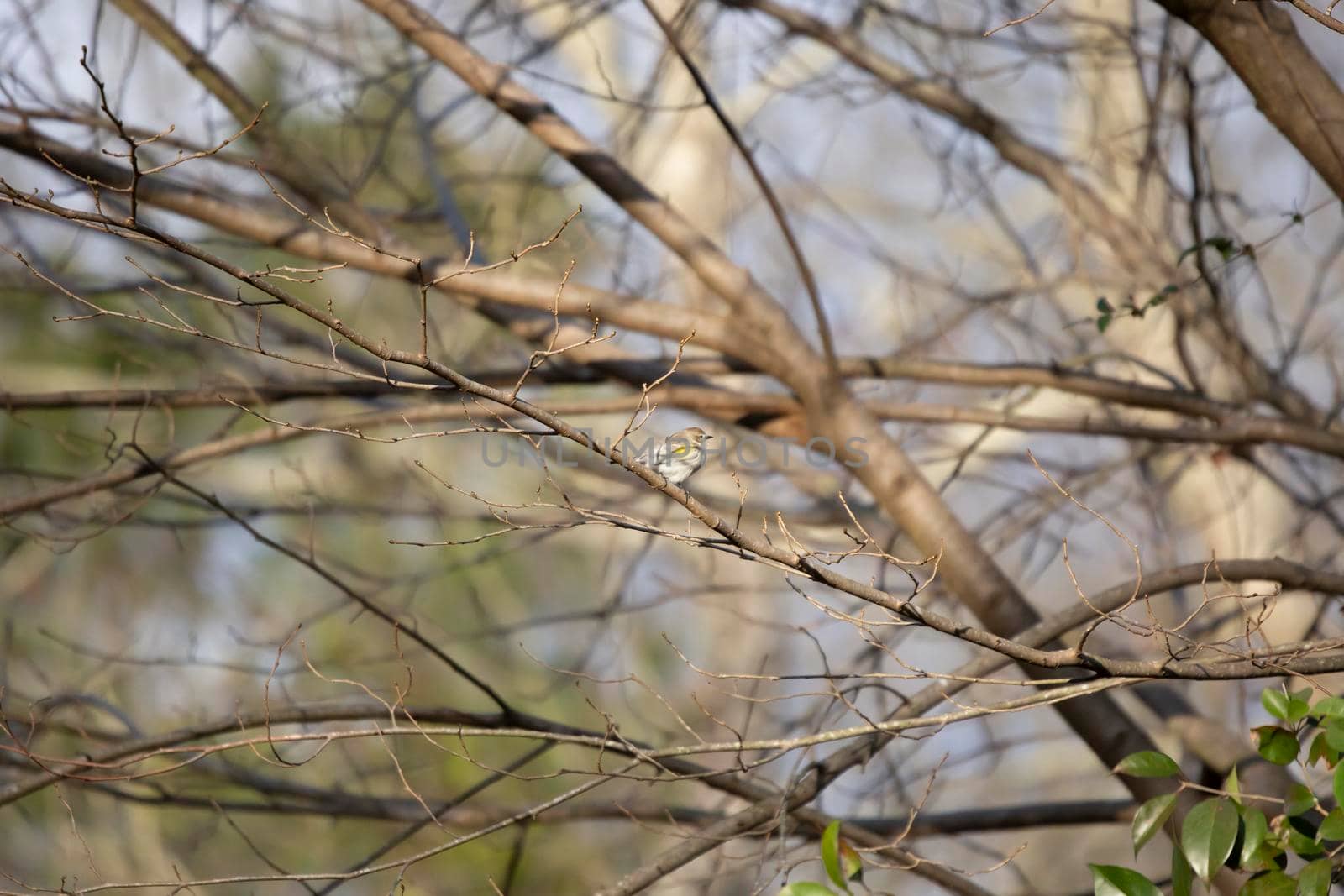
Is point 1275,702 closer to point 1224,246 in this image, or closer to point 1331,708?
point 1331,708

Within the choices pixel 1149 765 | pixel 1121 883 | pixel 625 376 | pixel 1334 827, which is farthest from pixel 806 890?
pixel 625 376

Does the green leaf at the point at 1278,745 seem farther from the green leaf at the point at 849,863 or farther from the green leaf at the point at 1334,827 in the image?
the green leaf at the point at 849,863

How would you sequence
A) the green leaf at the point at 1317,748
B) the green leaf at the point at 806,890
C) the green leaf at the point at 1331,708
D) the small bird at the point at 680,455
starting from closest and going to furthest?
the green leaf at the point at 806,890 → the green leaf at the point at 1331,708 → the green leaf at the point at 1317,748 → the small bird at the point at 680,455

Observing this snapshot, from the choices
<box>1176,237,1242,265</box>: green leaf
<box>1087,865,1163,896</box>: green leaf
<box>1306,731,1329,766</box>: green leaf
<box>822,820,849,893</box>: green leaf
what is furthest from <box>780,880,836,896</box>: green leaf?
<box>1176,237,1242,265</box>: green leaf

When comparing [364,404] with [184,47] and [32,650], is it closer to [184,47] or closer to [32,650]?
[184,47]

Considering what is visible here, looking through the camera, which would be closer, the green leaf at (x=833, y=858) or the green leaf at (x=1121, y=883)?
the green leaf at (x=833, y=858)

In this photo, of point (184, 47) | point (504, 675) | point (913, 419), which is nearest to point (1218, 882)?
point (913, 419)

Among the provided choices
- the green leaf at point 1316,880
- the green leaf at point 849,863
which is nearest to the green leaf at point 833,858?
the green leaf at point 849,863

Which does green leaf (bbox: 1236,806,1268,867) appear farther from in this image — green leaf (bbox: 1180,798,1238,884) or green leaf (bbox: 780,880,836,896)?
green leaf (bbox: 780,880,836,896)
